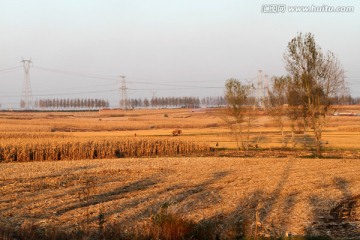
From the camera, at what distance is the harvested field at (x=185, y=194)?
47.4 feet

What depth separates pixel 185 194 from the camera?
1938 centimetres

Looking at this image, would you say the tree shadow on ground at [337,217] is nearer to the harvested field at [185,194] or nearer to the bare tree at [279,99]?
the harvested field at [185,194]

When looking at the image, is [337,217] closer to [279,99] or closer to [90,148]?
[90,148]

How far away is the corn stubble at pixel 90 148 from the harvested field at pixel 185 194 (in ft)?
14.5

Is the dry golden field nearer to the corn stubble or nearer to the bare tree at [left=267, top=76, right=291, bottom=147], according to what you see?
the corn stubble

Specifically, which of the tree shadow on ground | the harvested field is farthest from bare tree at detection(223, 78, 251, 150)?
the tree shadow on ground

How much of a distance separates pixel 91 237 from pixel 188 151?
29.9 metres

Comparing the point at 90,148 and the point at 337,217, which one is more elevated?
the point at 90,148

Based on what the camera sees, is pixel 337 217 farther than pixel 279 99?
No

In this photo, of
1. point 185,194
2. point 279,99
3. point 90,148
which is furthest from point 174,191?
point 279,99

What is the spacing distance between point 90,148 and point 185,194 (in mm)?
19893

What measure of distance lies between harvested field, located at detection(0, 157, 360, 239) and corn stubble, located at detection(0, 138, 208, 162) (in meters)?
4.42

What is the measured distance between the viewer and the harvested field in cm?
1445

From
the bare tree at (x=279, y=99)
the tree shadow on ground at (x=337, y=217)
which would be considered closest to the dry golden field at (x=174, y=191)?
the tree shadow on ground at (x=337, y=217)
